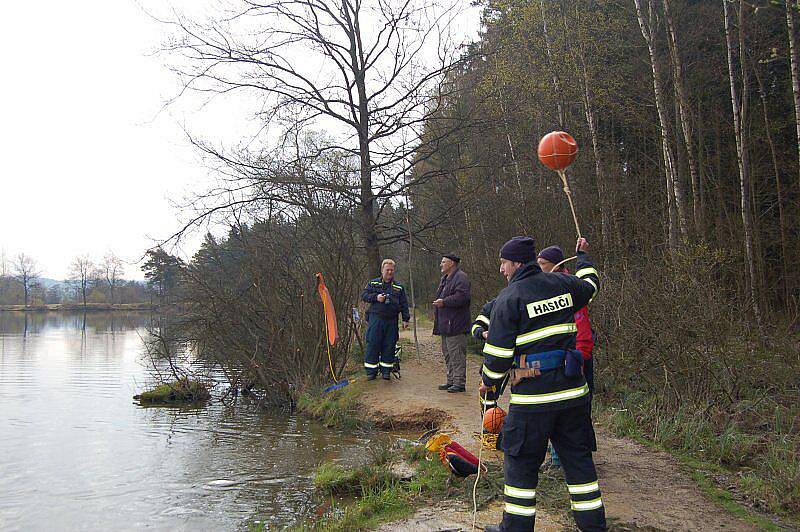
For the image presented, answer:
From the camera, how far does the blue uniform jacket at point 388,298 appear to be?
10.8m

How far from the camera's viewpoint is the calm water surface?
276 inches

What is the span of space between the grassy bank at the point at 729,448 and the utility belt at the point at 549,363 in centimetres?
203

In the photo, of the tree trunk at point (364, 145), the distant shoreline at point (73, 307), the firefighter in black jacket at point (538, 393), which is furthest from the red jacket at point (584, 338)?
the distant shoreline at point (73, 307)

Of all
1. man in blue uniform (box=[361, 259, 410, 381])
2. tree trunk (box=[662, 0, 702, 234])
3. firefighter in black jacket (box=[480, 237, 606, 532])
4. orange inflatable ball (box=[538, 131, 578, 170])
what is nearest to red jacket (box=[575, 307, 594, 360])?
firefighter in black jacket (box=[480, 237, 606, 532])

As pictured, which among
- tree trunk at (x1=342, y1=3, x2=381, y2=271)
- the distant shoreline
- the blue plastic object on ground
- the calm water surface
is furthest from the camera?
the distant shoreline

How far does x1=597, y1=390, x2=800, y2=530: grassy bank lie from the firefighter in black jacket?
1649 mm

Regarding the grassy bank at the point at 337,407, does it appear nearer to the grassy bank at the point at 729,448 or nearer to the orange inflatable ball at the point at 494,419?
the grassy bank at the point at 729,448

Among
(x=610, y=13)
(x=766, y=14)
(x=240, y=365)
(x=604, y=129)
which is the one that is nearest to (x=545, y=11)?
(x=610, y=13)

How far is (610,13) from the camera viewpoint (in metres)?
17.8

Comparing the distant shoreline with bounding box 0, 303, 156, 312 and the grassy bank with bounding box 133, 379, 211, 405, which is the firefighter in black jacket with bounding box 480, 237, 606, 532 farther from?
the distant shoreline with bounding box 0, 303, 156, 312

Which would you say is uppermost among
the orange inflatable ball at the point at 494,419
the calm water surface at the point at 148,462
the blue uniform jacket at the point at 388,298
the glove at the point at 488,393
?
the blue uniform jacket at the point at 388,298

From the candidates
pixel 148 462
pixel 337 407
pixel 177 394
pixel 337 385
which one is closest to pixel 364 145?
pixel 337 385

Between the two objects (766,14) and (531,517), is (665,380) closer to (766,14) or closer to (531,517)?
(531,517)

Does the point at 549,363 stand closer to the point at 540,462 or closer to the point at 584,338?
the point at 540,462
